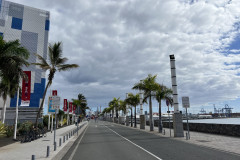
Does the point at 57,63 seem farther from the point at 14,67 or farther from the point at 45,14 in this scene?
the point at 45,14

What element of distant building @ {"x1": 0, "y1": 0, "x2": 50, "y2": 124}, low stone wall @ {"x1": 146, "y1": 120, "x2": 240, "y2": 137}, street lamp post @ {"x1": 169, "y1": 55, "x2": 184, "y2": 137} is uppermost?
distant building @ {"x1": 0, "y1": 0, "x2": 50, "y2": 124}

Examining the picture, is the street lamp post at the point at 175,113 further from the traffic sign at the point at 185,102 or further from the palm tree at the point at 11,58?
the palm tree at the point at 11,58

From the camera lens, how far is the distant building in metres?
67.0

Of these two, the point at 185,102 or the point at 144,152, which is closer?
the point at 144,152

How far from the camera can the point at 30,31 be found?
71.5 m

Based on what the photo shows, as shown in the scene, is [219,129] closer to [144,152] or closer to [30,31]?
[144,152]

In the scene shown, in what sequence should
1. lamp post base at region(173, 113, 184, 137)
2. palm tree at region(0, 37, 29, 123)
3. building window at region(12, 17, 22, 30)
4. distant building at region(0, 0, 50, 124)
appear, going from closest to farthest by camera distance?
palm tree at region(0, 37, 29, 123), lamp post base at region(173, 113, 184, 137), distant building at region(0, 0, 50, 124), building window at region(12, 17, 22, 30)

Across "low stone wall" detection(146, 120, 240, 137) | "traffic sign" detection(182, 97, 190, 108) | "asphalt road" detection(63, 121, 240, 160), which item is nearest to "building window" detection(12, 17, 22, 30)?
"asphalt road" detection(63, 121, 240, 160)

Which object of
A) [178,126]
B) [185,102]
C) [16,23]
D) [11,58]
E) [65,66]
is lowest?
[178,126]

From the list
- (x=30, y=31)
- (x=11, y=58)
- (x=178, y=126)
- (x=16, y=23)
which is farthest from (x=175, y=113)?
(x=16, y=23)

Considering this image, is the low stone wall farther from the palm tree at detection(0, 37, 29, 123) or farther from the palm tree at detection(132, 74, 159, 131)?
the palm tree at detection(0, 37, 29, 123)

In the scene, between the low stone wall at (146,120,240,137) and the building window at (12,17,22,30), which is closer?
the low stone wall at (146,120,240,137)

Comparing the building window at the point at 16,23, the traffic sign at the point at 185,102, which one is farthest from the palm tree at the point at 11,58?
the building window at the point at 16,23

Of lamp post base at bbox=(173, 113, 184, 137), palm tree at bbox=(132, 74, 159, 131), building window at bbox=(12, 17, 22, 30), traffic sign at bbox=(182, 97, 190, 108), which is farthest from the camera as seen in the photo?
building window at bbox=(12, 17, 22, 30)
